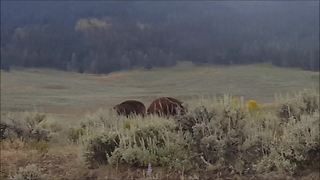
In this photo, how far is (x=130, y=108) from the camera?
11.9 metres

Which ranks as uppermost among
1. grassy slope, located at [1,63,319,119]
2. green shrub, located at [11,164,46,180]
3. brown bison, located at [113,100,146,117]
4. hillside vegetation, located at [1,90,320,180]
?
grassy slope, located at [1,63,319,119]

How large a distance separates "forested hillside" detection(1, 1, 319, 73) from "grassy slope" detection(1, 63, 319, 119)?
3.29 feet

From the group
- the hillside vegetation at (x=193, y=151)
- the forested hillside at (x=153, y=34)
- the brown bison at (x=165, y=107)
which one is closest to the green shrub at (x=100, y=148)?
the hillside vegetation at (x=193, y=151)

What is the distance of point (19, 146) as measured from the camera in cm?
1005

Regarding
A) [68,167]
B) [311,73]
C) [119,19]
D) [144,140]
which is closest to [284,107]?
[144,140]

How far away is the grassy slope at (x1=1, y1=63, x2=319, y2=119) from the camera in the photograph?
20.4 m

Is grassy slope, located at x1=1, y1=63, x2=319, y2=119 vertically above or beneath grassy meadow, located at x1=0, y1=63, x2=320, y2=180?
above

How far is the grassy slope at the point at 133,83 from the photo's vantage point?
66.9 feet

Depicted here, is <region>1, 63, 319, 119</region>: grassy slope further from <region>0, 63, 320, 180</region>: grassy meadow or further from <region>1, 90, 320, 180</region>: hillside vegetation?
<region>1, 90, 320, 180</region>: hillside vegetation

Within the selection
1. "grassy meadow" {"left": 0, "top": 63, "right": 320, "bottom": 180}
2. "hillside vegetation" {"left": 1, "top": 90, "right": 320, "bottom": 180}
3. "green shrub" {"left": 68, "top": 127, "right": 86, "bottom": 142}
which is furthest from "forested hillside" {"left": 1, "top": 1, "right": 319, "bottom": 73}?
"hillside vegetation" {"left": 1, "top": 90, "right": 320, "bottom": 180}

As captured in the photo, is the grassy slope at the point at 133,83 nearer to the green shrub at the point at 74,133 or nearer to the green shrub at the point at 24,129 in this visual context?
the green shrub at the point at 74,133

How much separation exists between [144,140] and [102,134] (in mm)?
594

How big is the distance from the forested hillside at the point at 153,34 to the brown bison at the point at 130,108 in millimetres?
14033

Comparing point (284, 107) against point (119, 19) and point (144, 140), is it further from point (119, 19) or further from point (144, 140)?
point (119, 19)
